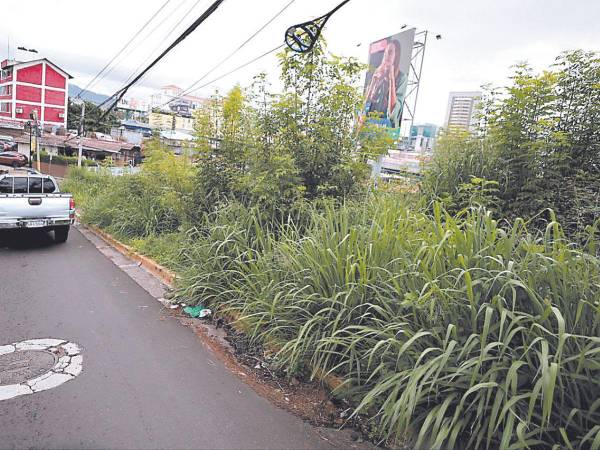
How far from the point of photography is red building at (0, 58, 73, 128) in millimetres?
50156

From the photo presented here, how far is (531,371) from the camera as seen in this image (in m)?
2.38

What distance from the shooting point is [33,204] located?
7898 millimetres

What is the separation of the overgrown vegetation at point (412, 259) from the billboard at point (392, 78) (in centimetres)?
883

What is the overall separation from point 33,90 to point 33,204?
54.9 metres

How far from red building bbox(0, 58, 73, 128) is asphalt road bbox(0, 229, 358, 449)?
56.0 m

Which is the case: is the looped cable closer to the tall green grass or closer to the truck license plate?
the tall green grass

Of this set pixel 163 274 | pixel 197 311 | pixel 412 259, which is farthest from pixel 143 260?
pixel 412 259

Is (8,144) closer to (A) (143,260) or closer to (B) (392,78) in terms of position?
(B) (392,78)

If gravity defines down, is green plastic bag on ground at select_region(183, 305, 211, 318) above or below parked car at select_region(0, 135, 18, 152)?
below

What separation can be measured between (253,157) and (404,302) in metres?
3.61

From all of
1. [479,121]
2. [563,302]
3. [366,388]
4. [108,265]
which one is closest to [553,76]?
[479,121]

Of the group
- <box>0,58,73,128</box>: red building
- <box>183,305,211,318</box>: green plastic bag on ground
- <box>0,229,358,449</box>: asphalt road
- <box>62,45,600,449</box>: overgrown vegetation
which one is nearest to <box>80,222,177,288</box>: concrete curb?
<box>62,45,600,449</box>: overgrown vegetation

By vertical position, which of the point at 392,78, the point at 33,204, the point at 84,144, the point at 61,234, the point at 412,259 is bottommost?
the point at 61,234

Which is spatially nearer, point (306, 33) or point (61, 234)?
point (306, 33)
